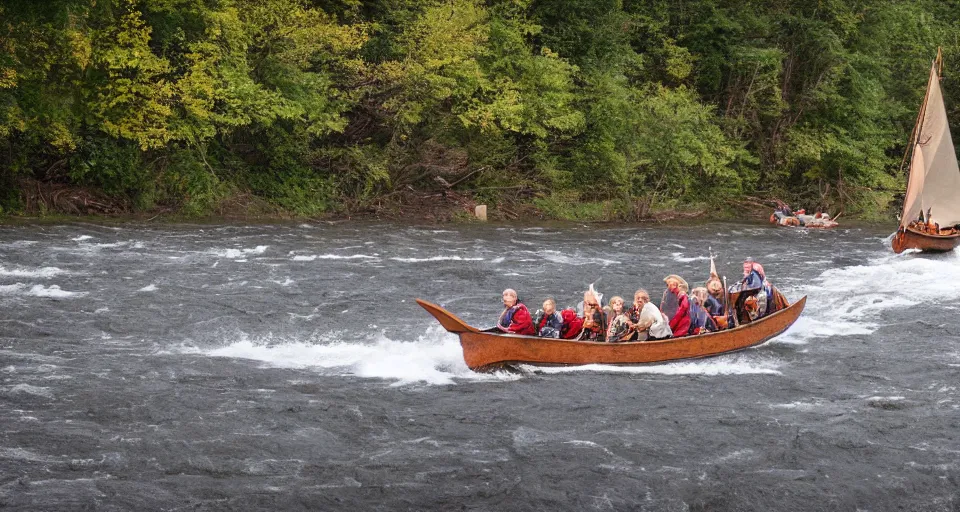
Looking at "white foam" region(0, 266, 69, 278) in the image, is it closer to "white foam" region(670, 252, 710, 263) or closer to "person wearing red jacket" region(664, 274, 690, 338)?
"person wearing red jacket" region(664, 274, 690, 338)

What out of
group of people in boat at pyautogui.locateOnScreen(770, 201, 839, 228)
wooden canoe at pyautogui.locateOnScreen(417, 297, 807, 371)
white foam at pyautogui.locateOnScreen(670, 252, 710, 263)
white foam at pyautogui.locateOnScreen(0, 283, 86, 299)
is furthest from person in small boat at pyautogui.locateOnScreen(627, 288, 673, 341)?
group of people in boat at pyautogui.locateOnScreen(770, 201, 839, 228)

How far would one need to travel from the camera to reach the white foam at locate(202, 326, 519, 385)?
16859 mm

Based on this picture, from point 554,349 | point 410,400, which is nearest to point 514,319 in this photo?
point 554,349

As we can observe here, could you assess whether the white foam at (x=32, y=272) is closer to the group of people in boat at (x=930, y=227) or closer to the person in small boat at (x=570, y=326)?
the person in small boat at (x=570, y=326)

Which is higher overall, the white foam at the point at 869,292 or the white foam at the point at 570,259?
the white foam at the point at 869,292

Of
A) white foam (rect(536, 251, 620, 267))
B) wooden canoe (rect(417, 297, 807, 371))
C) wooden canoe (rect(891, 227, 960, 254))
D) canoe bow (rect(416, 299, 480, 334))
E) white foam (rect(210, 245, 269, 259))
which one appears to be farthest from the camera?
wooden canoe (rect(891, 227, 960, 254))

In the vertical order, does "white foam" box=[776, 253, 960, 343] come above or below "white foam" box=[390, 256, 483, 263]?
above

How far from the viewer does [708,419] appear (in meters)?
14.8

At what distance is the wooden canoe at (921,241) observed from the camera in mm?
30375

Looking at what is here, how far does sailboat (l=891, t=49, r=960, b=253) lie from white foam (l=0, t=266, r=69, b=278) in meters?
21.2

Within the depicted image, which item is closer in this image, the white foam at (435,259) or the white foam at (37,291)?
the white foam at (37,291)

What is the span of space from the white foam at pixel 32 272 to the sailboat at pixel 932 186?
21186mm

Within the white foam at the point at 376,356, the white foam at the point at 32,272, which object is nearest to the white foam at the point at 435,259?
the white foam at the point at 32,272

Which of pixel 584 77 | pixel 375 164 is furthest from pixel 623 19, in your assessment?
pixel 375 164
